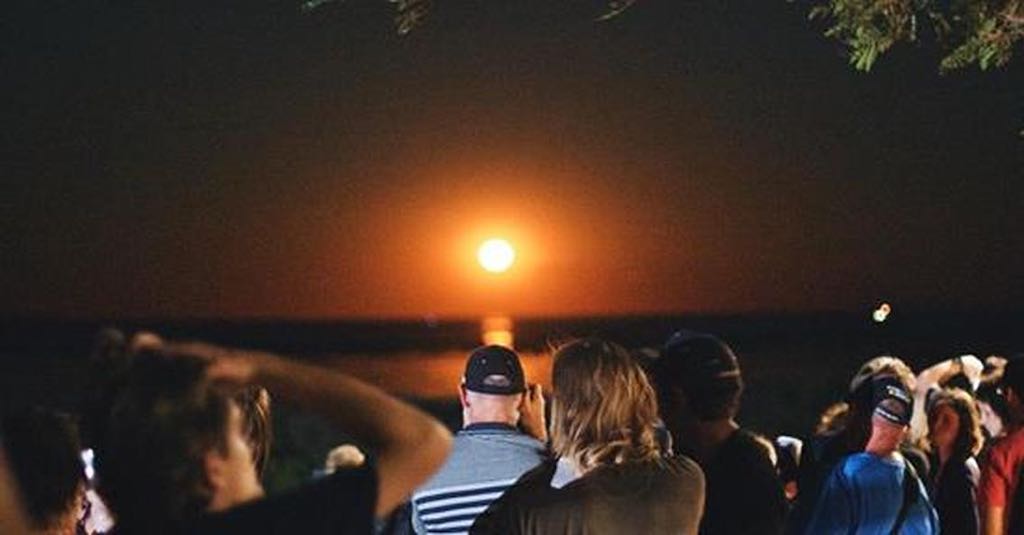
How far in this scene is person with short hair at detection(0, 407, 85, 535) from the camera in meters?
3.74

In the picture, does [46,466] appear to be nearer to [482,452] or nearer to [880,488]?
[482,452]

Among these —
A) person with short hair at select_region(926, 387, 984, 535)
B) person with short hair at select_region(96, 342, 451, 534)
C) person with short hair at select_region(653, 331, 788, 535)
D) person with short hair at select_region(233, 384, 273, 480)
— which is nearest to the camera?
person with short hair at select_region(96, 342, 451, 534)

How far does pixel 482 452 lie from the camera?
5934 mm

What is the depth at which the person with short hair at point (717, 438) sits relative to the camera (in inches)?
244

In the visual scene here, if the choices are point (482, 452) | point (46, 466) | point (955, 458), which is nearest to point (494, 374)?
point (482, 452)

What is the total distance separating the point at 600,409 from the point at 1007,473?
290 centimetres

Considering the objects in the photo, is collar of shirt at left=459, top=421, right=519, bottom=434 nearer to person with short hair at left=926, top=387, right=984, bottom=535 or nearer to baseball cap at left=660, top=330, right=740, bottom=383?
baseball cap at left=660, top=330, right=740, bottom=383

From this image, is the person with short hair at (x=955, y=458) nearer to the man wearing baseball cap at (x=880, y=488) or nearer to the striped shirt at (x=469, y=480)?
the man wearing baseball cap at (x=880, y=488)

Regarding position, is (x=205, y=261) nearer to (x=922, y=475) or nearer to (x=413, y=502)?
(x=922, y=475)

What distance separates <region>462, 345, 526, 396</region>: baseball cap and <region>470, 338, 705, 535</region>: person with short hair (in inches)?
21.1

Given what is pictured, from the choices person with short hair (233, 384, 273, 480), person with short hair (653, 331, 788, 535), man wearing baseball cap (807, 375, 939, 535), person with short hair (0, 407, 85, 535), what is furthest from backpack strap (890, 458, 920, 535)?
person with short hair (0, 407, 85, 535)

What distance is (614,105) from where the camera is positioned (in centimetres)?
1526

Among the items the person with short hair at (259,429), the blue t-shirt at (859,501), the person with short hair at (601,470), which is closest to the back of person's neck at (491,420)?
the person with short hair at (601,470)

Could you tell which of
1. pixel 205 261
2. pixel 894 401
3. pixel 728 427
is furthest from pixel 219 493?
pixel 205 261
